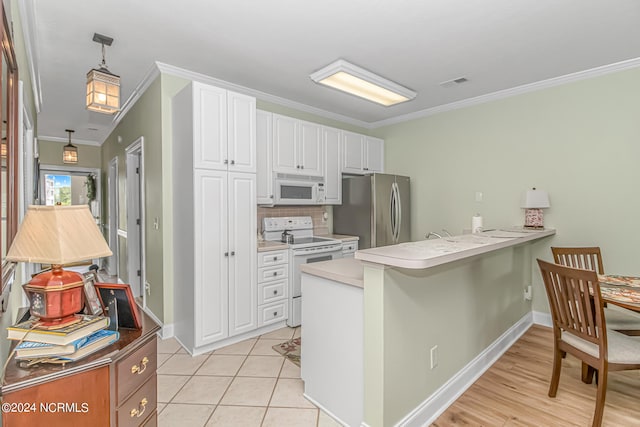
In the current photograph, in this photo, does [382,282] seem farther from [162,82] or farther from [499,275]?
[162,82]

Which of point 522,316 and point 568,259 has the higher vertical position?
point 568,259

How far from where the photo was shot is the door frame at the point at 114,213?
5294 mm

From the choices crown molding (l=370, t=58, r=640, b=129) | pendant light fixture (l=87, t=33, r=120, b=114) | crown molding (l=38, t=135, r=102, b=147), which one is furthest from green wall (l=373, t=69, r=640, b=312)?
crown molding (l=38, t=135, r=102, b=147)

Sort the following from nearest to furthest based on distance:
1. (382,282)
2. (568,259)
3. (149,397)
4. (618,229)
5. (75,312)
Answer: (75,312) < (149,397) < (382,282) < (568,259) < (618,229)

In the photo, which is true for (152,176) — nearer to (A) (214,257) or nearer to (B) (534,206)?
(A) (214,257)

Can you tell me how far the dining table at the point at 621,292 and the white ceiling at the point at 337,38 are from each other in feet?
6.19

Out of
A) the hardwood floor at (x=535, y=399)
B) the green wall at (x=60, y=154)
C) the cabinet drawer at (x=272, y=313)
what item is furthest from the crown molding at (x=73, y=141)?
the hardwood floor at (x=535, y=399)

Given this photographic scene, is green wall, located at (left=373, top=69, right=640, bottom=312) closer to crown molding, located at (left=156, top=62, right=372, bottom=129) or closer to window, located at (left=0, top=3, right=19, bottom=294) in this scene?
crown molding, located at (left=156, top=62, right=372, bottom=129)

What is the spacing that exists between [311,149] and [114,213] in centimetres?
403

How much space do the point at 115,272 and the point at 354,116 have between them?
16.2ft

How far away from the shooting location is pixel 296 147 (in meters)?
3.89

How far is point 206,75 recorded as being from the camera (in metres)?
3.27

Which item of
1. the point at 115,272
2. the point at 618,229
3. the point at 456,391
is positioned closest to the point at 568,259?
the point at 618,229

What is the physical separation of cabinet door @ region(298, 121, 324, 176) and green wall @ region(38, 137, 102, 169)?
205 inches
